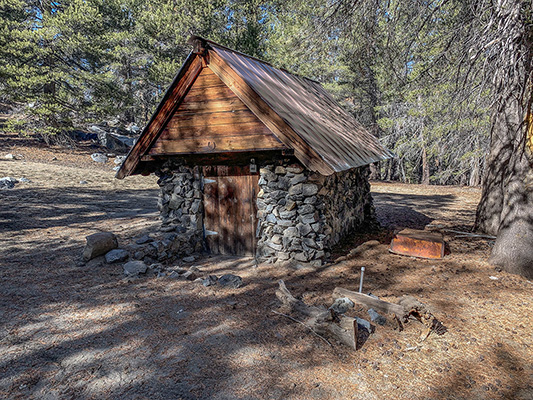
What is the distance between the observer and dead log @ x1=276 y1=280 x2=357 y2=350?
14.4 ft

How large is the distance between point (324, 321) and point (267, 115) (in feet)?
14.4

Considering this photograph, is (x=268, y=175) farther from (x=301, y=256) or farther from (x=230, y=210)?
(x=301, y=256)

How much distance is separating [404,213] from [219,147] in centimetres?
990

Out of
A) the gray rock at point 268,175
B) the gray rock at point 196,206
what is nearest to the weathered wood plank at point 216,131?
the gray rock at point 268,175

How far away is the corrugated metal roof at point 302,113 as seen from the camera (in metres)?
6.93

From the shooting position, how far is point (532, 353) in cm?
423

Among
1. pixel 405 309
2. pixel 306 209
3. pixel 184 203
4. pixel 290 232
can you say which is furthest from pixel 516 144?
pixel 184 203

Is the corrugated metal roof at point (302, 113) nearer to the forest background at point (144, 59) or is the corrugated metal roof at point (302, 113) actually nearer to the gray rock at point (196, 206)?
the gray rock at point (196, 206)

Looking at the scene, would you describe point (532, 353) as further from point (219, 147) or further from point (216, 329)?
point (219, 147)

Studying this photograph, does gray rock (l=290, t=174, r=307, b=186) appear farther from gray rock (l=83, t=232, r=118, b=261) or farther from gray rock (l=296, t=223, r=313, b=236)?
gray rock (l=83, t=232, r=118, b=261)

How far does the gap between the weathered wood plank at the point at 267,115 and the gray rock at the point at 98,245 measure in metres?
4.78

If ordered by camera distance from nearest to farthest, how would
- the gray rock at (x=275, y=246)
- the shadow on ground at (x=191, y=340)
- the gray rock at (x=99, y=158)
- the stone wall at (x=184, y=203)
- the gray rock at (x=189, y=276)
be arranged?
the shadow on ground at (x=191, y=340), the gray rock at (x=189, y=276), the gray rock at (x=275, y=246), the stone wall at (x=184, y=203), the gray rock at (x=99, y=158)

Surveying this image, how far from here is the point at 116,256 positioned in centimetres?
762

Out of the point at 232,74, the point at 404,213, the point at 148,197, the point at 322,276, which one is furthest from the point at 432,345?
the point at 148,197
